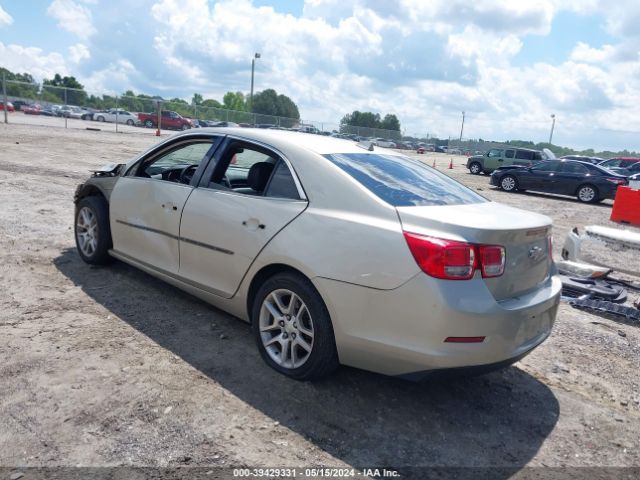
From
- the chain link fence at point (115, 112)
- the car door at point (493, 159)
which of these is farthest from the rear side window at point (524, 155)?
the chain link fence at point (115, 112)

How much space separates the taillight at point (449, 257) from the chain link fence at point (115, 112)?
30.3 metres

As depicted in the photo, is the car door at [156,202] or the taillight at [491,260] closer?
the taillight at [491,260]

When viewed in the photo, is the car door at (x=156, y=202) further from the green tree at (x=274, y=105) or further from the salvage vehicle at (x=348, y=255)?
the green tree at (x=274, y=105)

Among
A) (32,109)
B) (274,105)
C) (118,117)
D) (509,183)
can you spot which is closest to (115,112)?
(118,117)

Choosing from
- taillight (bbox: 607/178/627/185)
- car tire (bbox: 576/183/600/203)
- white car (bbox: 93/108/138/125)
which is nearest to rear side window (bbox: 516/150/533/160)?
car tire (bbox: 576/183/600/203)

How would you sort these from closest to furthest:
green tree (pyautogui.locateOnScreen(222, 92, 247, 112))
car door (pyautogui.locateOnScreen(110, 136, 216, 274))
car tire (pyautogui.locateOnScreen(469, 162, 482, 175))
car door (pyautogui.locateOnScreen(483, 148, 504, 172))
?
car door (pyautogui.locateOnScreen(110, 136, 216, 274))
car door (pyautogui.locateOnScreen(483, 148, 504, 172))
car tire (pyautogui.locateOnScreen(469, 162, 482, 175))
green tree (pyautogui.locateOnScreen(222, 92, 247, 112))

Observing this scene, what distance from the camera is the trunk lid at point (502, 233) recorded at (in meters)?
2.87

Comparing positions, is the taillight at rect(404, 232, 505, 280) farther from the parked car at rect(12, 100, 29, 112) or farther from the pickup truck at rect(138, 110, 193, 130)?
the pickup truck at rect(138, 110, 193, 130)

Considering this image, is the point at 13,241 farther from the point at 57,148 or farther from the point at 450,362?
the point at 57,148

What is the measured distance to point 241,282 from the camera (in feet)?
12.2

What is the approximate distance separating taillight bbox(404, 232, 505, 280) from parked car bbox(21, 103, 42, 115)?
1551 inches

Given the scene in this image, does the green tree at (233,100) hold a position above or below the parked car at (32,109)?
above

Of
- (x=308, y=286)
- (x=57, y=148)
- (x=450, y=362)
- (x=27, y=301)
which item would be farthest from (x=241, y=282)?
(x=57, y=148)

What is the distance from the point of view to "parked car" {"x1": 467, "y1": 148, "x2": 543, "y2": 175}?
2622 cm
